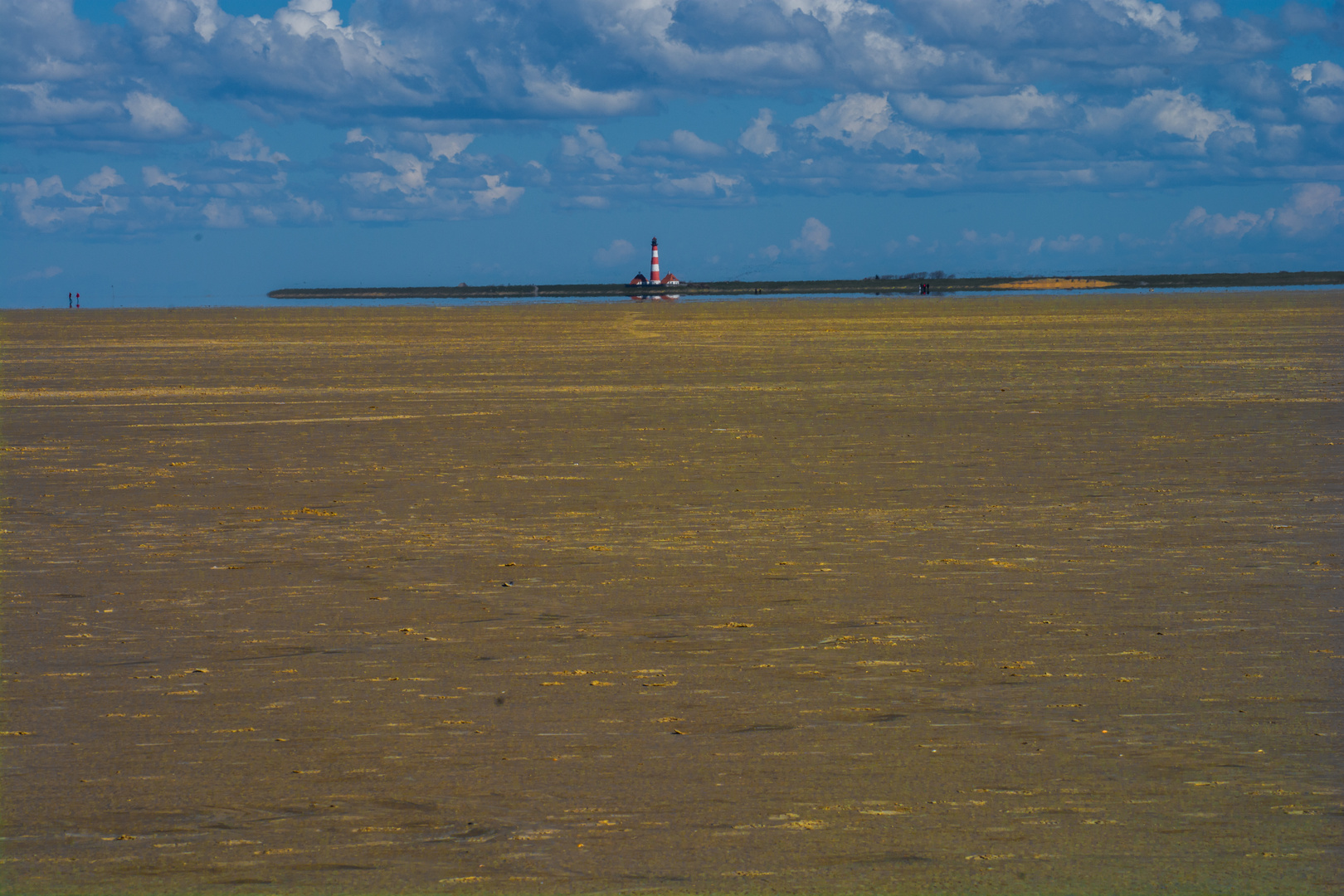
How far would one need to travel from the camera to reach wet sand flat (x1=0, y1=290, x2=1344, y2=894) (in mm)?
5480

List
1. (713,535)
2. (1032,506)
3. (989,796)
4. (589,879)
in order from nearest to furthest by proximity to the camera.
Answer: (589,879), (989,796), (713,535), (1032,506)

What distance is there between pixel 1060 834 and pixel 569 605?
4482 millimetres

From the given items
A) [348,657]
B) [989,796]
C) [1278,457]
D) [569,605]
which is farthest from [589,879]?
[1278,457]

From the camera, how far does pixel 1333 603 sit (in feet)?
31.2

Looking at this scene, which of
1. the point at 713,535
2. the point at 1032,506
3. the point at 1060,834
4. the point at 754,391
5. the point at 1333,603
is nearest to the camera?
the point at 1060,834

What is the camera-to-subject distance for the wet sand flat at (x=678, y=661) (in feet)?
18.0

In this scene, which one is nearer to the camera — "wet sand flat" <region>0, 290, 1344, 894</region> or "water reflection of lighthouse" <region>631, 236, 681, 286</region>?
"wet sand flat" <region>0, 290, 1344, 894</region>

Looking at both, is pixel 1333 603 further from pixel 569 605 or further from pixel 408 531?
pixel 408 531

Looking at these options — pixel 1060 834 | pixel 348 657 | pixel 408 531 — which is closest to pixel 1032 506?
pixel 408 531

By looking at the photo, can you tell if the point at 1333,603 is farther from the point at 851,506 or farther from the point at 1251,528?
the point at 851,506

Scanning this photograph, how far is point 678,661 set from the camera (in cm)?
814

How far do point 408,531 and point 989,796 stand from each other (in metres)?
7.23

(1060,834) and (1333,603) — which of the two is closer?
(1060,834)

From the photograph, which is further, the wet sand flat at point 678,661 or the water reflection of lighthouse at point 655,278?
the water reflection of lighthouse at point 655,278
